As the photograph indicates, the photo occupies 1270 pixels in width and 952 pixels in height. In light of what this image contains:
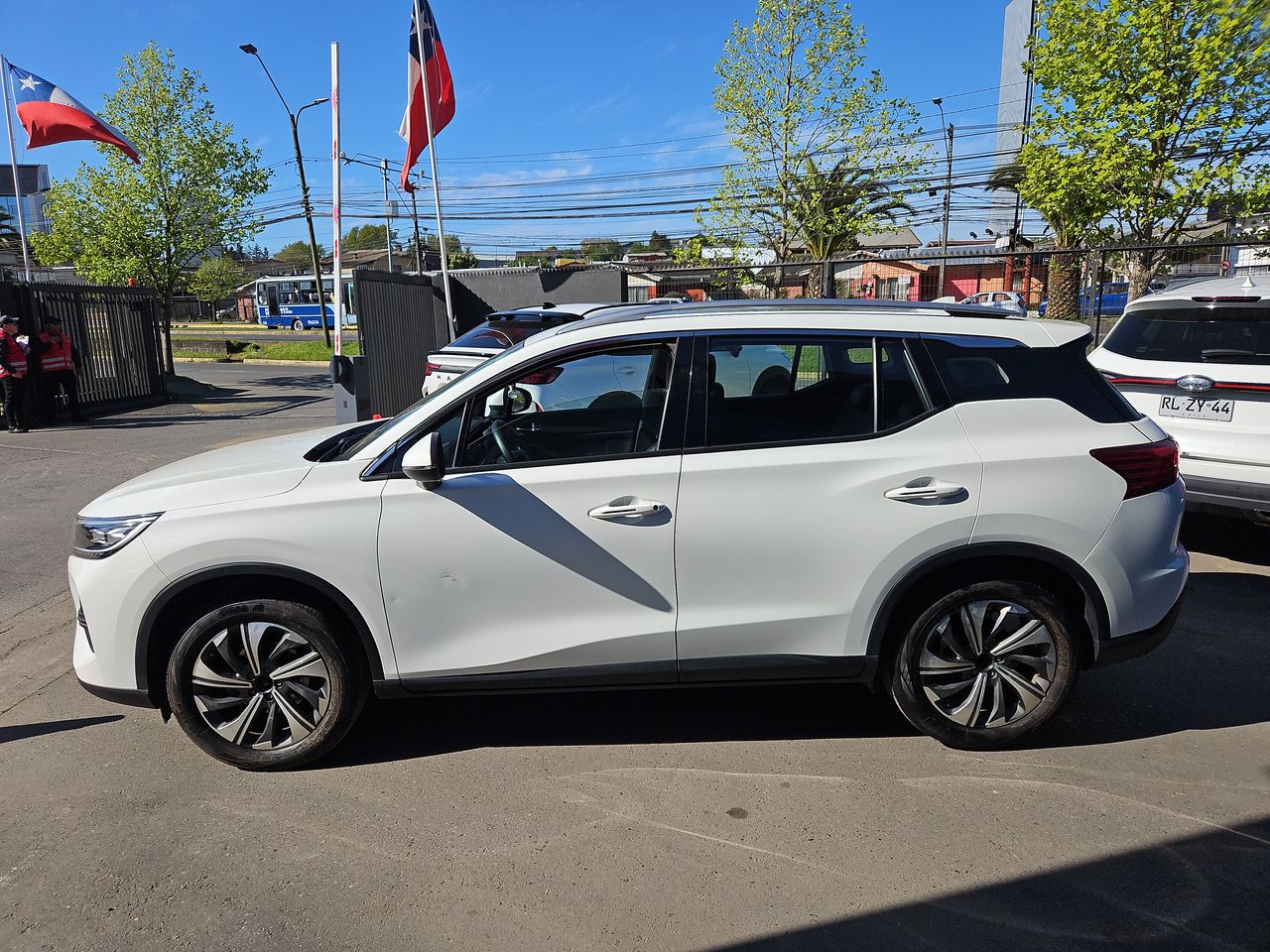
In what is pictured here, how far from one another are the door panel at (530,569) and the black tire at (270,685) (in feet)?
0.90

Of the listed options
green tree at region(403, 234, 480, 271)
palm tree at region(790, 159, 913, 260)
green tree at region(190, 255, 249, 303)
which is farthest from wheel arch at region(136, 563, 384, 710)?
green tree at region(403, 234, 480, 271)

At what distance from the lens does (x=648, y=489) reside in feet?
11.2

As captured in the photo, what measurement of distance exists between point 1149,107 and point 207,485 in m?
14.7

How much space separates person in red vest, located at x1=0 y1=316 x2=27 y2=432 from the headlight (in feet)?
36.9

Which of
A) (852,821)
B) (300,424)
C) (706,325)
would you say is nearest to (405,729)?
(852,821)

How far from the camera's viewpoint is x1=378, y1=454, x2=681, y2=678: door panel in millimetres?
3393

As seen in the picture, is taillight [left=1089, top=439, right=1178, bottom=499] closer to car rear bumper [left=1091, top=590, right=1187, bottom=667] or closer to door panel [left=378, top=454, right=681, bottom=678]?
car rear bumper [left=1091, top=590, right=1187, bottom=667]

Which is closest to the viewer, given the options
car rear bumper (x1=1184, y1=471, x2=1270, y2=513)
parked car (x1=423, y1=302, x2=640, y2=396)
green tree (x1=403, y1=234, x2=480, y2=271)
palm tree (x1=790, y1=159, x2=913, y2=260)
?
car rear bumper (x1=1184, y1=471, x2=1270, y2=513)

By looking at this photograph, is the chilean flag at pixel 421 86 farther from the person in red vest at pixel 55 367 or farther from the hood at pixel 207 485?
the hood at pixel 207 485

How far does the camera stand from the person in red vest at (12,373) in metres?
12.6

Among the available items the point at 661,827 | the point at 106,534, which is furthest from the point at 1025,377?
the point at 106,534

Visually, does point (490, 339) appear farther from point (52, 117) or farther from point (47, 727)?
point (52, 117)

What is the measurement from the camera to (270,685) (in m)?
3.54

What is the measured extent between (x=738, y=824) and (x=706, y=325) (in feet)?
6.26
